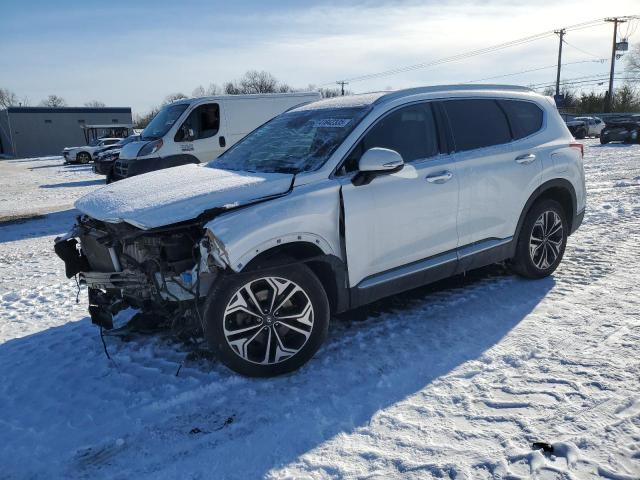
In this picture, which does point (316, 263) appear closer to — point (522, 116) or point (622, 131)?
point (522, 116)

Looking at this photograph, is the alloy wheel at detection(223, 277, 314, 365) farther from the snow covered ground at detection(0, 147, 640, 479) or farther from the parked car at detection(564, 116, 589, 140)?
the parked car at detection(564, 116, 589, 140)

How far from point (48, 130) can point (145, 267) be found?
62038 millimetres

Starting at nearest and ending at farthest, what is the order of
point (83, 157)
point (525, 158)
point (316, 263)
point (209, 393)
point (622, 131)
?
point (209, 393) < point (316, 263) < point (525, 158) < point (622, 131) < point (83, 157)

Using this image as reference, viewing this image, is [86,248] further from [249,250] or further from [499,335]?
[499,335]

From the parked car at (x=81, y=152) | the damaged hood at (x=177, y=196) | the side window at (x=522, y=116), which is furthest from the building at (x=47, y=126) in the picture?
the side window at (x=522, y=116)

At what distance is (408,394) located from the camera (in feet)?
10.8

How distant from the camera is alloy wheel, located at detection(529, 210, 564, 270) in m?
5.15

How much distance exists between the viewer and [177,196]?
363 centimetres

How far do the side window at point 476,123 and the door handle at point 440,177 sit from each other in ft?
1.06

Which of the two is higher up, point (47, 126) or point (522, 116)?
point (47, 126)

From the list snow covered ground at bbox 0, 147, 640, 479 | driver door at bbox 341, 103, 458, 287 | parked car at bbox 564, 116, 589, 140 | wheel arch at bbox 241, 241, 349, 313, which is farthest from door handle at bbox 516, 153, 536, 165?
parked car at bbox 564, 116, 589, 140

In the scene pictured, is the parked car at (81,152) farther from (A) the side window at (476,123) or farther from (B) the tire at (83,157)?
(A) the side window at (476,123)

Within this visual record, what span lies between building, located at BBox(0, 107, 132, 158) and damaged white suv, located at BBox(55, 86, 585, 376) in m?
60.0

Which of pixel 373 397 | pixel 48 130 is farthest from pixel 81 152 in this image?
pixel 373 397
